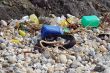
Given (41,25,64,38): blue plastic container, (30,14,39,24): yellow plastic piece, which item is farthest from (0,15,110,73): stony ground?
(30,14,39,24): yellow plastic piece

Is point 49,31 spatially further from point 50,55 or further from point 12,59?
point 12,59

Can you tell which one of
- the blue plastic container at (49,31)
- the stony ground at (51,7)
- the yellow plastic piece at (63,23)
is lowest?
the blue plastic container at (49,31)

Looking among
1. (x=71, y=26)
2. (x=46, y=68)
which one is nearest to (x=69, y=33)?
(x=71, y=26)

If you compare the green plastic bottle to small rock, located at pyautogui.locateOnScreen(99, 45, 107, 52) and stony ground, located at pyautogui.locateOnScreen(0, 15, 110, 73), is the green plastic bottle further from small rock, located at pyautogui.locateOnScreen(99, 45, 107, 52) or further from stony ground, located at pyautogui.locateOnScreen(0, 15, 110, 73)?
small rock, located at pyautogui.locateOnScreen(99, 45, 107, 52)

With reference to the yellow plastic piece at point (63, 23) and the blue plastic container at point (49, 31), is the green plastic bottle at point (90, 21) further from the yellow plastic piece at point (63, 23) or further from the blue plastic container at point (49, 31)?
the blue plastic container at point (49, 31)

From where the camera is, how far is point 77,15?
6617 millimetres

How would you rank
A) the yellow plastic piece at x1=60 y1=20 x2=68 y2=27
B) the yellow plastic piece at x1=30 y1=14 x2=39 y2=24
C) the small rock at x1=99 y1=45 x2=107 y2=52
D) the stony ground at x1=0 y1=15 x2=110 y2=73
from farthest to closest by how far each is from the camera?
1. the yellow plastic piece at x1=60 y1=20 x2=68 y2=27
2. the yellow plastic piece at x1=30 y1=14 x2=39 y2=24
3. the small rock at x1=99 y1=45 x2=107 y2=52
4. the stony ground at x1=0 y1=15 x2=110 y2=73

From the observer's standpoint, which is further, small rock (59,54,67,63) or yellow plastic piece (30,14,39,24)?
yellow plastic piece (30,14,39,24)

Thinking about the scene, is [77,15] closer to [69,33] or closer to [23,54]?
[69,33]

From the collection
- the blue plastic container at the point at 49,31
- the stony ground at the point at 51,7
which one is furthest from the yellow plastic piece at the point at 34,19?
the blue plastic container at the point at 49,31

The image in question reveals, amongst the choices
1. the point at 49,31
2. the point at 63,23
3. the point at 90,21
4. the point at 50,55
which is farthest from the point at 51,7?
the point at 50,55

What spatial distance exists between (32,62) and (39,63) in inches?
3.3

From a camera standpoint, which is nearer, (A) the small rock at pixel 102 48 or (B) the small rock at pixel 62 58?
(B) the small rock at pixel 62 58

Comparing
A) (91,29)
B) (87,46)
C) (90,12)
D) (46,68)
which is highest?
(90,12)
